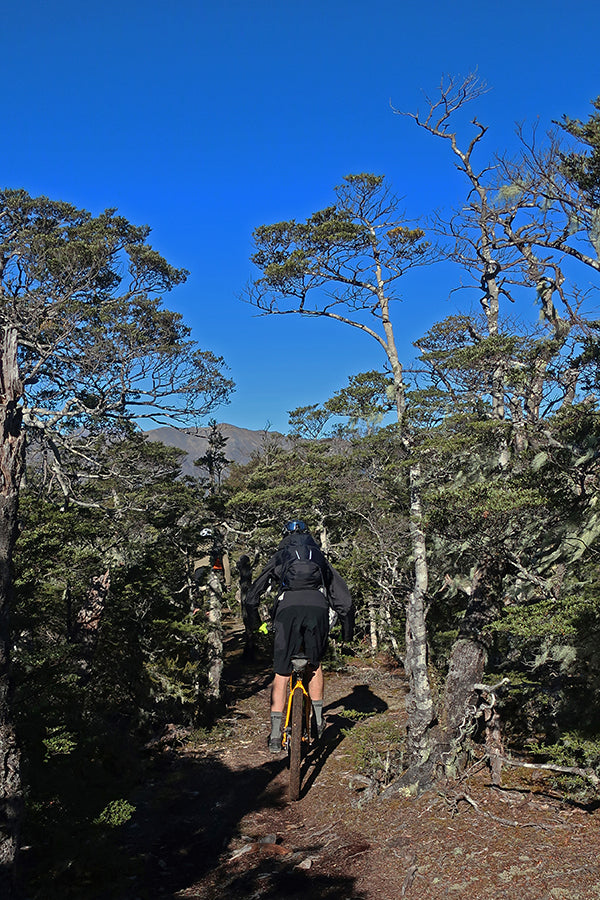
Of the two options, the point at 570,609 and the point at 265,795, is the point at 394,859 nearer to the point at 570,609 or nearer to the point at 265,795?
the point at 570,609

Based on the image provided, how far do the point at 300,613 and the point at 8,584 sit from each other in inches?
101

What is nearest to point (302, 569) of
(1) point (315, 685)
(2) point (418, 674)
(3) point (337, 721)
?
(1) point (315, 685)

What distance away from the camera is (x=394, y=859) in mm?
4352

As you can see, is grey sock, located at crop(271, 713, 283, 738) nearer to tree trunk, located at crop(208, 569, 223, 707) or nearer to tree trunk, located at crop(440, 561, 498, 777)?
tree trunk, located at crop(440, 561, 498, 777)

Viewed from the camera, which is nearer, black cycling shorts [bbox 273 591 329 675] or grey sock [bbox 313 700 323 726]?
black cycling shorts [bbox 273 591 329 675]

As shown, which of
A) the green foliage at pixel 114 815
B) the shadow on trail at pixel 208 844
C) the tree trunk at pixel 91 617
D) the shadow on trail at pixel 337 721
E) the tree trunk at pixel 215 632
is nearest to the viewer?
the shadow on trail at pixel 208 844

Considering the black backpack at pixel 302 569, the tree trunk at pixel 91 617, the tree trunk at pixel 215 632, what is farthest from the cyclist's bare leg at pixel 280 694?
the tree trunk at pixel 215 632

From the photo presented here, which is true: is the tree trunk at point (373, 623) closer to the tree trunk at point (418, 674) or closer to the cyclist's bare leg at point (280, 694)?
the tree trunk at point (418, 674)

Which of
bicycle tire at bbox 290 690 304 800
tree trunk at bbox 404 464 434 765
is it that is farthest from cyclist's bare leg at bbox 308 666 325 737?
tree trunk at bbox 404 464 434 765

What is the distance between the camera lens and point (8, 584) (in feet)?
14.6

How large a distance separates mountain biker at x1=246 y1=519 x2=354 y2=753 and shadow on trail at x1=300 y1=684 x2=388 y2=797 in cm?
130

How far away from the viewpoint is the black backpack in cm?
578

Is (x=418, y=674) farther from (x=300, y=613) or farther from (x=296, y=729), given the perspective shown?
(x=300, y=613)

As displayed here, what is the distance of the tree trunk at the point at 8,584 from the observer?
3.99 meters
